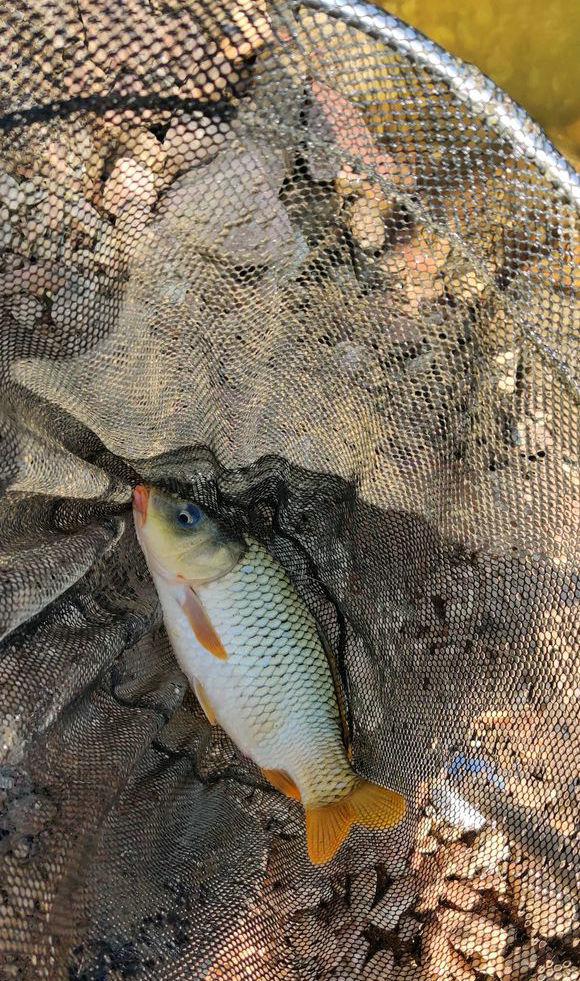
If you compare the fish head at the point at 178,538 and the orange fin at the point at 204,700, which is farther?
the orange fin at the point at 204,700

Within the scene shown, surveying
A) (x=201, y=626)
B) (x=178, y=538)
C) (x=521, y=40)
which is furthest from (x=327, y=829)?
(x=521, y=40)

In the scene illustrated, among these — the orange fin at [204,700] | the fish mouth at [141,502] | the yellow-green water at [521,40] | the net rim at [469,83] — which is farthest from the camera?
the yellow-green water at [521,40]

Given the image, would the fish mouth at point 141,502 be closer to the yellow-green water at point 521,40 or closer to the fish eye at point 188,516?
the fish eye at point 188,516

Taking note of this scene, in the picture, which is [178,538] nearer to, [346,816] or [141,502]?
[141,502]

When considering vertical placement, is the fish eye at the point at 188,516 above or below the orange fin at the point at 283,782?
above

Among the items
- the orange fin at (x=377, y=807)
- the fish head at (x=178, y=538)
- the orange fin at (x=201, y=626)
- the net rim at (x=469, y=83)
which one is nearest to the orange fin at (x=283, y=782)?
the orange fin at (x=377, y=807)

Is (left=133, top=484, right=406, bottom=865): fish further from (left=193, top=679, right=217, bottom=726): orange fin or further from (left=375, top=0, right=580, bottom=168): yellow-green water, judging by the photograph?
(left=375, top=0, right=580, bottom=168): yellow-green water
